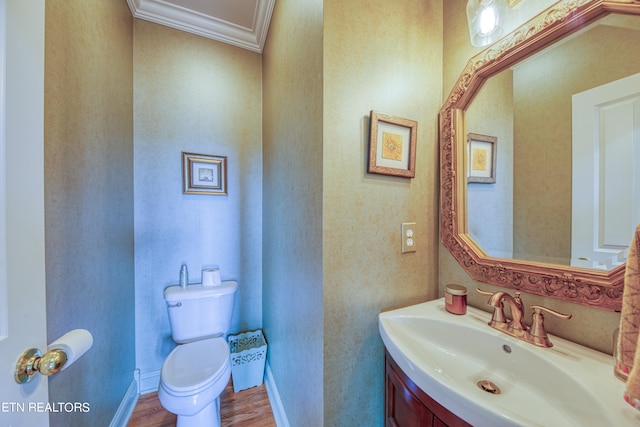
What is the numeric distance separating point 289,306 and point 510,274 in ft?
3.27

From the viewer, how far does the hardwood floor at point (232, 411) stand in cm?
139

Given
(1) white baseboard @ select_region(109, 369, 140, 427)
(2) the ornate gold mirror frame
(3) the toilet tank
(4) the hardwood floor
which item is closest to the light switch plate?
(2) the ornate gold mirror frame

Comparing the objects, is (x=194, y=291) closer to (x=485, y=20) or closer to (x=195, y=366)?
(x=195, y=366)

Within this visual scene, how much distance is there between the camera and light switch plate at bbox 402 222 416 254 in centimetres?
99

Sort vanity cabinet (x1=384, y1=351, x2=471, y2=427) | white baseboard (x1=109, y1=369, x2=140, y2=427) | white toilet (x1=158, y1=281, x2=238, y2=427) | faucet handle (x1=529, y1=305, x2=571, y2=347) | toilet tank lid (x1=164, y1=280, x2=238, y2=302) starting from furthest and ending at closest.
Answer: toilet tank lid (x1=164, y1=280, x2=238, y2=302) → white baseboard (x1=109, y1=369, x2=140, y2=427) → white toilet (x1=158, y1=281, x2=238, y2=427) → faucet handle (x1=529, y1=305, x2=571, y2=347) → vanity cabinet (x1=384, y1=351, x2=471, y2=427)

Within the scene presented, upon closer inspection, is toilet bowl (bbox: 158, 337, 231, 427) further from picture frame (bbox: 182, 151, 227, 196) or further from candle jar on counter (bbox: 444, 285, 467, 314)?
candle jar on counter (bbox: 444, 285, 467, 314)

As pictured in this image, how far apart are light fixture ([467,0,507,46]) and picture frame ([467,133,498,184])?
0.36 m

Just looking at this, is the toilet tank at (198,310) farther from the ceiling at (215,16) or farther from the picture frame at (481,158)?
the ceiling at (215,16)

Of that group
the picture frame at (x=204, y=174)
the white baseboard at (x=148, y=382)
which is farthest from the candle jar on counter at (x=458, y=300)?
the white baseboard at (x=148, y=382)

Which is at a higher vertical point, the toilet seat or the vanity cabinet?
the vanity cabinet

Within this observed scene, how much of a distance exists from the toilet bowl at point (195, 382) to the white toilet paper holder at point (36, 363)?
0.77 m

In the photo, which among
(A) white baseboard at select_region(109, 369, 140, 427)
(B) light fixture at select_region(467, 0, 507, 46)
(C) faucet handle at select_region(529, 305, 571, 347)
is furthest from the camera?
(A) white baseboard at select_region(109, 369, 140, 427)

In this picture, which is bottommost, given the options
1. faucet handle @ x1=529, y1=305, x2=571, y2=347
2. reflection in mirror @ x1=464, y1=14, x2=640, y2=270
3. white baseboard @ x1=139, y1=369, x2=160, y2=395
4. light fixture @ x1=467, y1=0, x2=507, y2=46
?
white baseboard @ x1=139, y1=369, x2=160, y2=395

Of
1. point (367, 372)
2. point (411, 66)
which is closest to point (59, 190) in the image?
point (367, 372)
